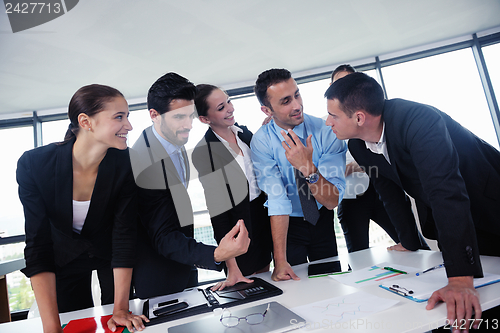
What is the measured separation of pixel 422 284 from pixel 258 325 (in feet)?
1.94

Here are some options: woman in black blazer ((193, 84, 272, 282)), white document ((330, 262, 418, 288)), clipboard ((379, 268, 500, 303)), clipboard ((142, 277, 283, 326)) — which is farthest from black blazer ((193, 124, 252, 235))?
clipboard ((379, 268, 500, 303))

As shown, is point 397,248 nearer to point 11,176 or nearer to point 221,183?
point 221,183

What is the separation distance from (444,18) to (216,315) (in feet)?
16.4

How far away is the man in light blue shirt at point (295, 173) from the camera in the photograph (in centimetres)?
161

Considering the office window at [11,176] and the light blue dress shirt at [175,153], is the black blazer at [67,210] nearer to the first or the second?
→ the light blue dress shirt at [175,153]

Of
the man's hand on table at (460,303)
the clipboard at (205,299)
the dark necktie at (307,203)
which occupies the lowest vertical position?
the man's hand on table at (460,303)

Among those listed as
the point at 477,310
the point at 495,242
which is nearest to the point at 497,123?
the point at 495,242

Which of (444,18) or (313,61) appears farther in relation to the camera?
(313,61)

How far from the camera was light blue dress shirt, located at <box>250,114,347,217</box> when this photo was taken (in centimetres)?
172

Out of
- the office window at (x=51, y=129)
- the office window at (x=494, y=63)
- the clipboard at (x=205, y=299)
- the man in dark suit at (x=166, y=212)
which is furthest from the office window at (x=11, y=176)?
the office window at (x=494, y=63)

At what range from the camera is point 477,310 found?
80 cm

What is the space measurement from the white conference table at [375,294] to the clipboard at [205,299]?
0.03 meters

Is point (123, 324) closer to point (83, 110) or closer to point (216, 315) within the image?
point (216, 315)

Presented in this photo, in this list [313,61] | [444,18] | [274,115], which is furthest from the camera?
[313,61]
